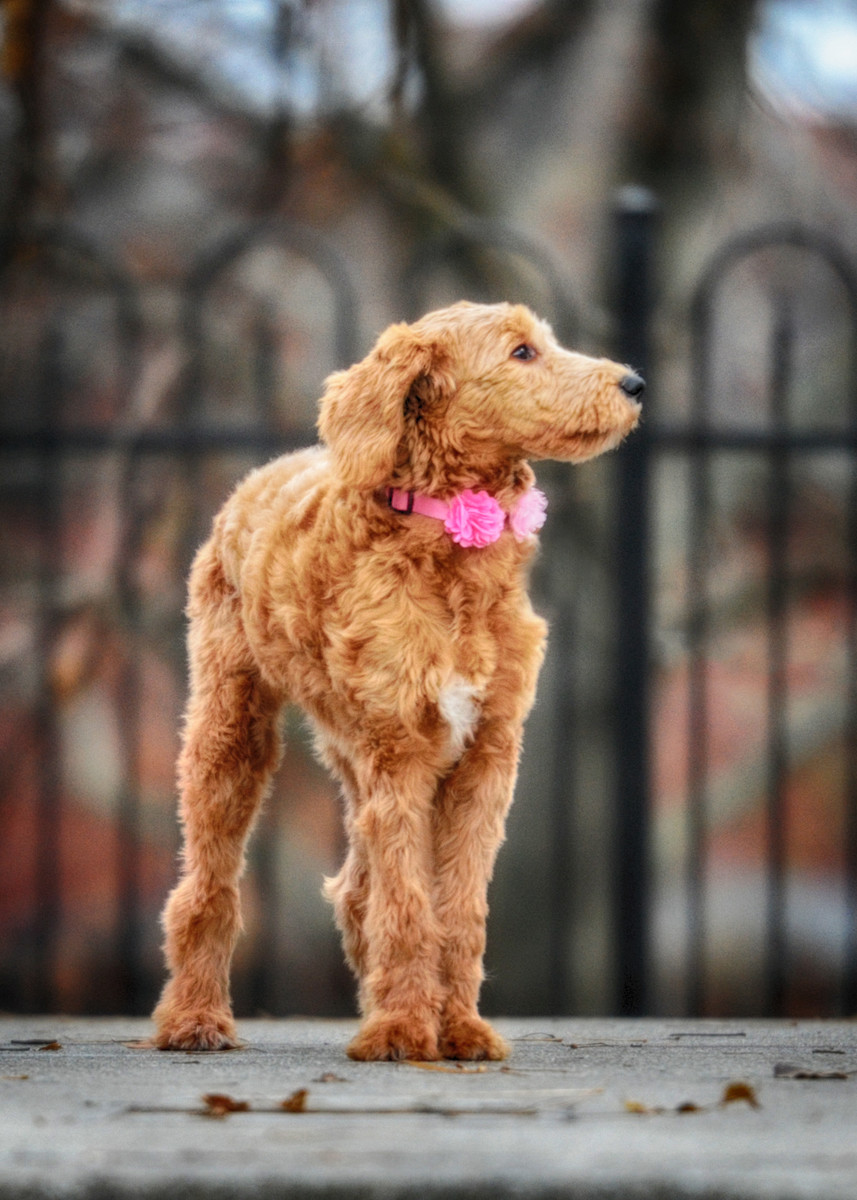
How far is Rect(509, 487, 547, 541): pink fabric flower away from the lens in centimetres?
295

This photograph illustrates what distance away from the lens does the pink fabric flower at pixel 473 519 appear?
9.43ft

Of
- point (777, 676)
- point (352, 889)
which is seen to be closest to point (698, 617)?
point (777, 676)

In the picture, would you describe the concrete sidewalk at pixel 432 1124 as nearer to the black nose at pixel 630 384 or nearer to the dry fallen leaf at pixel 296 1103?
the dry fallen leaf at pixel 296 1103

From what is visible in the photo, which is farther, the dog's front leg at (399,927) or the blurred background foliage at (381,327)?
the blurred background foliage at (381,327)

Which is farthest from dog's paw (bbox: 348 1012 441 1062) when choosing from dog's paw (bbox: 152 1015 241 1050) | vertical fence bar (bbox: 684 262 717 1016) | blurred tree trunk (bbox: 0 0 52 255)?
blurred tree trunk (bbox: 0 0 52 255)

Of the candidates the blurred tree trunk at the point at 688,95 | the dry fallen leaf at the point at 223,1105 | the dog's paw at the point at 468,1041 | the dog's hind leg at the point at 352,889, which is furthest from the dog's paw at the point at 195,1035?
the blurred tree trunk at the point at 688,95

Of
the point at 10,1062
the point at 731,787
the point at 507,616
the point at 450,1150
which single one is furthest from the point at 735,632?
the point at 450,1150

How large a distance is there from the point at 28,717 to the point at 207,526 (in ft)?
3.05

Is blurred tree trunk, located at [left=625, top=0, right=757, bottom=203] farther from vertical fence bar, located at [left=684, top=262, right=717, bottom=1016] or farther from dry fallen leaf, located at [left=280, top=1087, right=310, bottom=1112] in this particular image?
dry fallen leaf, located at [left=280, top=1087, right=310, bottom=1112]

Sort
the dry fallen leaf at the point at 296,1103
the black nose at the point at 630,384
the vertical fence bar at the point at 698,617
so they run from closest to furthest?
1. the dry fallen leaf at the point at 296,1103
2. the black nose at the point at 630,384
3. the vertical fence bar at the point at 698,617

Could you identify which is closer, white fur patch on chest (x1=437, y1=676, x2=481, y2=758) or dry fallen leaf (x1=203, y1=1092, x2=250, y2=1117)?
dry fallen leaf (x1=203, y1=1092, x2=250, y2=1117)

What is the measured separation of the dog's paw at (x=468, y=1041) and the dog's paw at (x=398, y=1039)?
0.04 m

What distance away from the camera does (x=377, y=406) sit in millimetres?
2857

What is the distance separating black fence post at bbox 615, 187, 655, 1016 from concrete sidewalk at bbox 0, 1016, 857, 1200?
112cm
